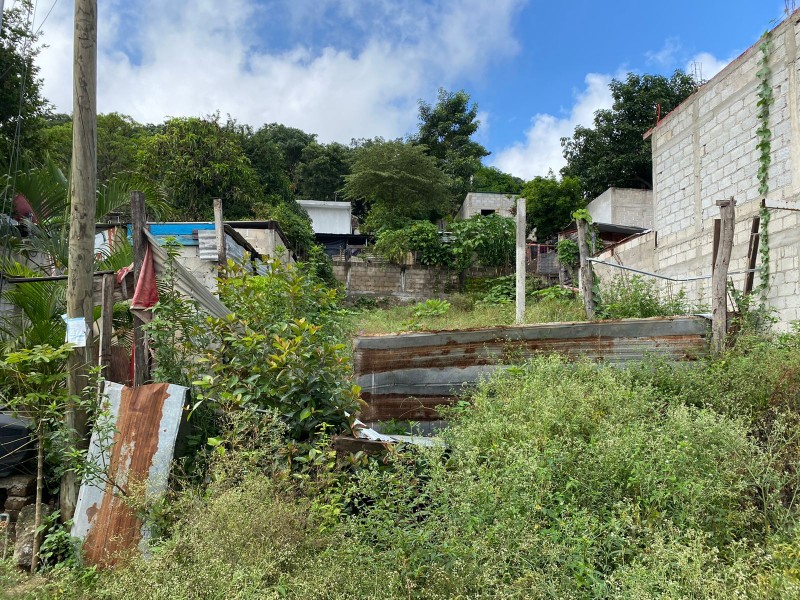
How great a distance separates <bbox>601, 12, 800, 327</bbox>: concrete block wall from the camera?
7008 mm

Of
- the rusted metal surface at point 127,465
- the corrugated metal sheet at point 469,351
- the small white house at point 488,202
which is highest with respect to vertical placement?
the small white house at point 488,202

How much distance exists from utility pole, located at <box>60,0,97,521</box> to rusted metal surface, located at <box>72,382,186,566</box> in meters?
0.31

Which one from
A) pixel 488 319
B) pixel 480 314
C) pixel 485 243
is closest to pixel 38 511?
pixel 488 319

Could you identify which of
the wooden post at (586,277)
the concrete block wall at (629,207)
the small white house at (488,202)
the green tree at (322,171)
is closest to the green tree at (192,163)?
the small white house at (488,202)

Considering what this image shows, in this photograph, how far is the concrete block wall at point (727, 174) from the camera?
7.01 meters

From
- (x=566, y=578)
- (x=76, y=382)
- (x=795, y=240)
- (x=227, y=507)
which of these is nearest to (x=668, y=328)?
(x=795, y=240)

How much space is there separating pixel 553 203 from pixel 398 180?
6.85 meters

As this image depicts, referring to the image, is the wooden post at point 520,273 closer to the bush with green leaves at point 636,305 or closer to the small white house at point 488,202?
the bush with green leaves at point 636,305

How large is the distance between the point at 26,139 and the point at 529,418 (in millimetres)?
13843

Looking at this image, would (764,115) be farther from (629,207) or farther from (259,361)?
(629,207)

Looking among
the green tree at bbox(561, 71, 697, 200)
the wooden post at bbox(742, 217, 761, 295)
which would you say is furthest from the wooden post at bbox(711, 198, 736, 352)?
the green tree at bbox(561, 71, 697, 200)

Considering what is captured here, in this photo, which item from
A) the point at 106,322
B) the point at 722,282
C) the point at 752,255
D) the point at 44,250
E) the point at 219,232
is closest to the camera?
the point at 106,322

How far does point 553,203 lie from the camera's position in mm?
23750

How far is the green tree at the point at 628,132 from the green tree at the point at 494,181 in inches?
228
